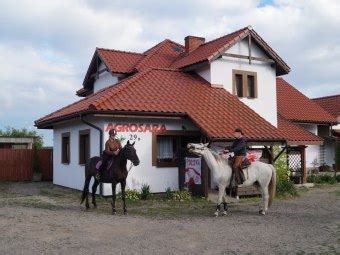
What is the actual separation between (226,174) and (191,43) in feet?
41.2

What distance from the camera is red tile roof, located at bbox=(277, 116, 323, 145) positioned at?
68.7 feet

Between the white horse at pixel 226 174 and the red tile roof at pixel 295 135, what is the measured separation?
790 centimetres

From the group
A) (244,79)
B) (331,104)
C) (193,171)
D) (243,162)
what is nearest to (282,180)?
(193,171)

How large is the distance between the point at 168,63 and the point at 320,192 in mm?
9840

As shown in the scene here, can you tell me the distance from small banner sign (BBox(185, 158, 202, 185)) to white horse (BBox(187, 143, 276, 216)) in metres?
2.75

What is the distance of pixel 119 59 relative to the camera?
23.1 metres

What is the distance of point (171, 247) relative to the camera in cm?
823

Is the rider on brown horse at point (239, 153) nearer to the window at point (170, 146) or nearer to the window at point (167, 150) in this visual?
the window at point (170, 146)

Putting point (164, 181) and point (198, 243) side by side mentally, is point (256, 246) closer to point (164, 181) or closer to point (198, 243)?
point (198, 243)

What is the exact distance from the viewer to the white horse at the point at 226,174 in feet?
40.4

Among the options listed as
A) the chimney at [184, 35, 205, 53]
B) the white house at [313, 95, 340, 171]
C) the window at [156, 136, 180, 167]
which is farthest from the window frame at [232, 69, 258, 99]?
the white house at [313, 95, 340, 171]

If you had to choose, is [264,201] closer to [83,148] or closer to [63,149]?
[83,148]

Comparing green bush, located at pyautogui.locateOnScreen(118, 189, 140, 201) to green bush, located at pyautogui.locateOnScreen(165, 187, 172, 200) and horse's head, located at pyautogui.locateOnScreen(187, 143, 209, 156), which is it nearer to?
green bush, located at pyautogui.locateOnScreen(165, 187, 172, 200)

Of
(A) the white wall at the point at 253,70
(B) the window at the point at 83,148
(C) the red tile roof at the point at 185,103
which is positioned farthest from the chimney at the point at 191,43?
(B) the window at the point at 83,148
